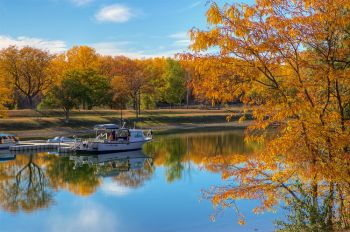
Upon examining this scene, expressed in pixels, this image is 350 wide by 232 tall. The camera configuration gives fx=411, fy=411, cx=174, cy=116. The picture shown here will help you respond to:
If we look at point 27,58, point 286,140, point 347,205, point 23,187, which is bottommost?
point 23,187

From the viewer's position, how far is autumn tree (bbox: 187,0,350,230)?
973 centimetres

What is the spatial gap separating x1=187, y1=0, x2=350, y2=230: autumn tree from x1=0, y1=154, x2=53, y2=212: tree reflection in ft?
54.0

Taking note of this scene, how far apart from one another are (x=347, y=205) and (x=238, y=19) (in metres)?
6.01

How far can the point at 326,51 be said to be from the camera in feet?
34.0

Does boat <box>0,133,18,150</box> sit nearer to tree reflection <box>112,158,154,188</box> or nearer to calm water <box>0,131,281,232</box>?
calm water <box>0,131,281,232</box>

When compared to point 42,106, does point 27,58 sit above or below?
above

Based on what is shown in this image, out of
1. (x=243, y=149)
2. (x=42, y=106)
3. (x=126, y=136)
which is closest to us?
(x=243, y=149)

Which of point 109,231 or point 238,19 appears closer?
point 238,19

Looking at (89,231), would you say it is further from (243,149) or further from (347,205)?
(243,149)

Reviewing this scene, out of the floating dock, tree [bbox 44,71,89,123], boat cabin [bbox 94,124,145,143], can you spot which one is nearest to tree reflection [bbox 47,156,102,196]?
the floating dock

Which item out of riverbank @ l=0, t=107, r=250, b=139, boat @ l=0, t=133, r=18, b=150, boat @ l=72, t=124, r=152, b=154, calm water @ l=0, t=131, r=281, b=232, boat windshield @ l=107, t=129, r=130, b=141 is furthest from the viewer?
riverbank @ l=0, t=107, r=250, b=139

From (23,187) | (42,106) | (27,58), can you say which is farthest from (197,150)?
(27,58)

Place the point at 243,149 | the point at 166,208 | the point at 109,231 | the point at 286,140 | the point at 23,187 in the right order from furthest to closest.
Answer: the point at 243,149
the point at 23,187
the point at 166,208
the point at 109,231
the point at 286,140

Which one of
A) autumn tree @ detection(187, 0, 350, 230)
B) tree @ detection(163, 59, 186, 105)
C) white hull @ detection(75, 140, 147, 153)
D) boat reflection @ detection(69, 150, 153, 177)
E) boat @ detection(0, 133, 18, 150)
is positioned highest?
tree @ detection(163, 59, 186, 105)
